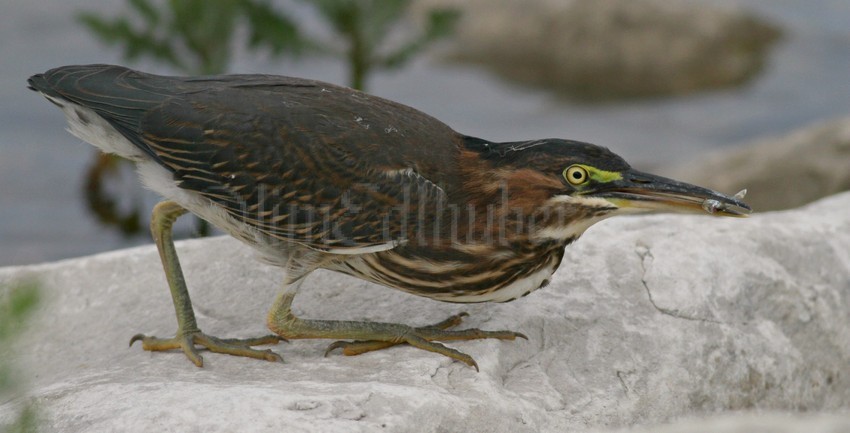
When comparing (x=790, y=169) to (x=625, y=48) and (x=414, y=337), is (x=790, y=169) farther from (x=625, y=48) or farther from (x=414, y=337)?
(x=625, y=48)

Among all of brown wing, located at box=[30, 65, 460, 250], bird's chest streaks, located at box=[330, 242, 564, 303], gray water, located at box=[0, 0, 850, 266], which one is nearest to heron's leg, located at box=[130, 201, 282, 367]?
brown wing, located at box=[30, 65, 460, 250]

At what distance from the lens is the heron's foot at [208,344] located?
5.23 m

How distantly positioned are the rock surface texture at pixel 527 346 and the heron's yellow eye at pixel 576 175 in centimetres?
90

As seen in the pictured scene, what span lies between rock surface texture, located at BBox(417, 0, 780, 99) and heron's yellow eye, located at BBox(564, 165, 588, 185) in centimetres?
1140

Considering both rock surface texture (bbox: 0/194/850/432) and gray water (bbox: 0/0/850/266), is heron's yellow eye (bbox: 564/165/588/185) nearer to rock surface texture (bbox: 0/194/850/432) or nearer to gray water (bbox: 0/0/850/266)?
rock surface texture (bbox: 0/194/850/432)

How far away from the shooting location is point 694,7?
16734mm

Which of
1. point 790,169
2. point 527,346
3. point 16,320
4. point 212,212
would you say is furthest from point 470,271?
point 790,169

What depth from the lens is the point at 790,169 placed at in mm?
10375

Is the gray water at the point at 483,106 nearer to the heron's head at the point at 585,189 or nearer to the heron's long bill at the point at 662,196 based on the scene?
the heron's head at the point at 585,189

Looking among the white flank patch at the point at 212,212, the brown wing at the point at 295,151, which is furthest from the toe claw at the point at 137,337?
the brown wing at the point at 295,151

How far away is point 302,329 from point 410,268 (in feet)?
2.16

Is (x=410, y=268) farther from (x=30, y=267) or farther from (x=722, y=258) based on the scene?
(x=30, y=267)

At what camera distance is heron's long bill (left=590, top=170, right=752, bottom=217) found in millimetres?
4840

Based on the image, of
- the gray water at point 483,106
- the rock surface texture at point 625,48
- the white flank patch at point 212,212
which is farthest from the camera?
the rock surface texture at point 625,48
